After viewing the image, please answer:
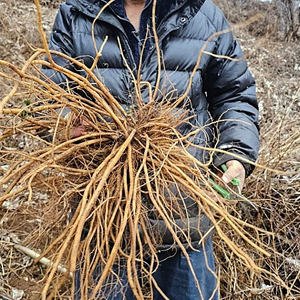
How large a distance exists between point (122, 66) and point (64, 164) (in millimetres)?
364

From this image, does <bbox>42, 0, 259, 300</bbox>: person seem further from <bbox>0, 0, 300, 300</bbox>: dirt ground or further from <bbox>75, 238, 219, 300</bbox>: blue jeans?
<bbox>0, 0, 300, 300</bbox>: dirt ground

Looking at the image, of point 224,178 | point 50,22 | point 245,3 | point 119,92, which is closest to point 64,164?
point 119,92

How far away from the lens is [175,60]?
3.70 ft

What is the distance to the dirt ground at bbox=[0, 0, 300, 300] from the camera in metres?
1.71

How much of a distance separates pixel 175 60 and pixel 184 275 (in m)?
0.63

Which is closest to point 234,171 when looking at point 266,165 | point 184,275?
point 184,275

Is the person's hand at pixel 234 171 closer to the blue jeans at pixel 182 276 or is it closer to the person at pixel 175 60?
the person at pixel 175 60

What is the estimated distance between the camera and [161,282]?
46.3 inches

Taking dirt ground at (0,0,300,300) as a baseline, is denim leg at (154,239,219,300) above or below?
above

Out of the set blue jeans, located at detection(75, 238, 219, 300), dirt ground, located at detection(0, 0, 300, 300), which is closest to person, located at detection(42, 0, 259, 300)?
blue jeans, located at detection(75, 238, 219, 300)

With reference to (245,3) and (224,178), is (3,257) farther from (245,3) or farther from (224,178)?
(245,3)

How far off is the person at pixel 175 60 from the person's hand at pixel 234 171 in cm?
5

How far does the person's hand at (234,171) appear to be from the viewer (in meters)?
0.97

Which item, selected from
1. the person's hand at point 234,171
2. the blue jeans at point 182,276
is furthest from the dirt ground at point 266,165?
the blue jeans at point 182,276
